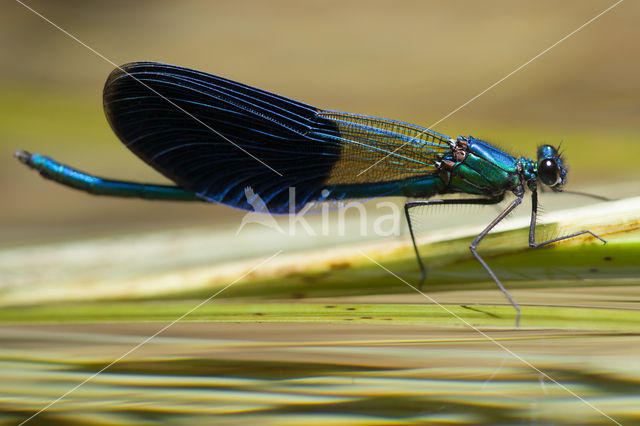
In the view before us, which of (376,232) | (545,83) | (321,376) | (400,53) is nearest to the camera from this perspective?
(321,376)

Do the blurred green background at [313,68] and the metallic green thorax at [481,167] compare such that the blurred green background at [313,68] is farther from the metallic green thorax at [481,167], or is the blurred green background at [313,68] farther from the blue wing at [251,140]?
the blue wing at [251,140]

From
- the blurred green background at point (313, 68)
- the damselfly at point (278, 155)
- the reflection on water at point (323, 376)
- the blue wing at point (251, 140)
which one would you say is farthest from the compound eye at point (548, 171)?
the blurred green background at point (313, 68)

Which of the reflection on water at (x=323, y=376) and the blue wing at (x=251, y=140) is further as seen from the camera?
the blue wing at (x=251, y=140)

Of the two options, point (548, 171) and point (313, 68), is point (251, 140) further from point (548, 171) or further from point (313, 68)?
point (313, 68)

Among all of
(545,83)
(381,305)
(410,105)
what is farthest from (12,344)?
(545,83)

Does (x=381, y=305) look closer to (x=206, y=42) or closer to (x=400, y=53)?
(x=400, y=53)

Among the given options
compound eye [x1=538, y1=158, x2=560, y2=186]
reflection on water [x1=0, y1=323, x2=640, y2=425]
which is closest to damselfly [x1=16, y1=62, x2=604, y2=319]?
compound eye [x1=538, y1=158, x2=560, y2=186]
